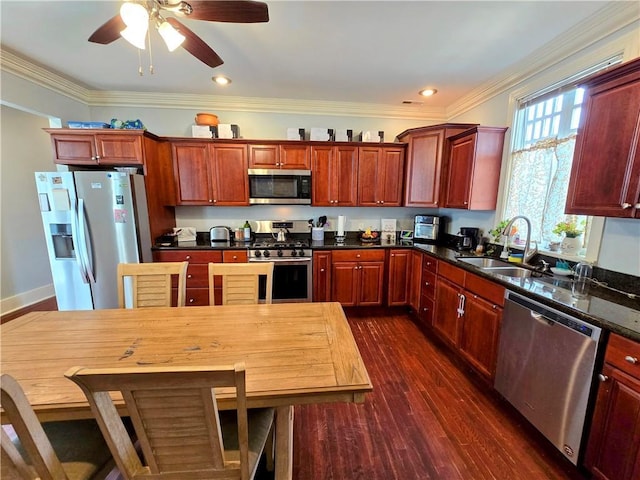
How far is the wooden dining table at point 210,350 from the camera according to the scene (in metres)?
0.98

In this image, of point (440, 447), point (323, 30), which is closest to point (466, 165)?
point (323, 30)

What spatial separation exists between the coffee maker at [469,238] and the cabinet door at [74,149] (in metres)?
4.25

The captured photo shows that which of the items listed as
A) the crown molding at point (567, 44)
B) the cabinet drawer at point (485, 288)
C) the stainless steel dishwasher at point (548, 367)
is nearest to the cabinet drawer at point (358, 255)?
the cabinet drawer at point (485, 288)

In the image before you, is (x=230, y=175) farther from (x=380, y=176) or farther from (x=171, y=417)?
(x=171, y=417)

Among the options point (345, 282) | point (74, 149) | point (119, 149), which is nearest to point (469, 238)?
point (345, 282)

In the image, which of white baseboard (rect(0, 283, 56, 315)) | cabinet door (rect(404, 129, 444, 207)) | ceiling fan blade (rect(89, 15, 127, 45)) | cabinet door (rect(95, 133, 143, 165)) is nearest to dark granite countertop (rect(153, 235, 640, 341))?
cabinet door (rect(404, 129, 444, 207))

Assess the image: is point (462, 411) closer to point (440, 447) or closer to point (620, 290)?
point (440, 447)

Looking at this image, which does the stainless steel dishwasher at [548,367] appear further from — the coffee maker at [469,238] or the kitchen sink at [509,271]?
the coffee maker at [469,238]

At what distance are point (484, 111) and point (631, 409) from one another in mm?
2931

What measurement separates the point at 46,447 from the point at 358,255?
2841 mm

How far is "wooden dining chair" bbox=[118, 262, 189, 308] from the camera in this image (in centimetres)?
184

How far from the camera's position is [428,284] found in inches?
118

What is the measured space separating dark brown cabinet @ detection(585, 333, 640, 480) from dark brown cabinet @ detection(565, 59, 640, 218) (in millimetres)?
766

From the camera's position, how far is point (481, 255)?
8.86ft
